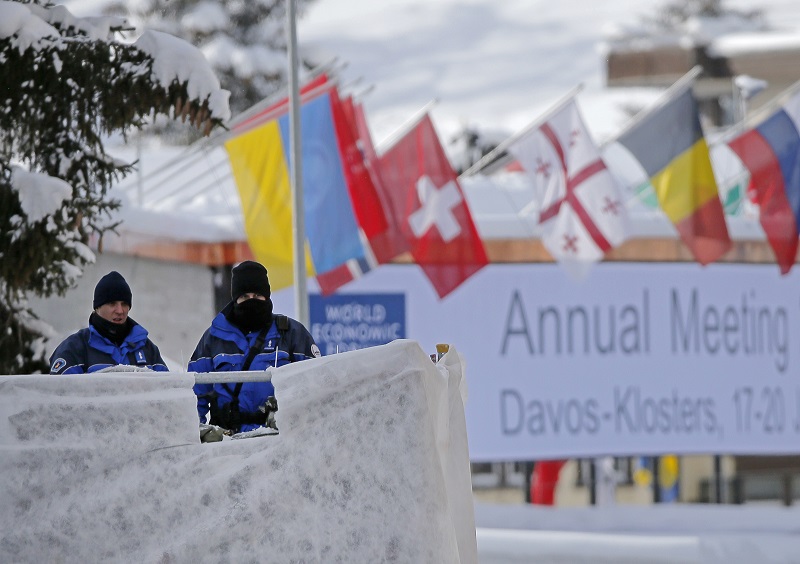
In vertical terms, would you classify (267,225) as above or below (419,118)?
below

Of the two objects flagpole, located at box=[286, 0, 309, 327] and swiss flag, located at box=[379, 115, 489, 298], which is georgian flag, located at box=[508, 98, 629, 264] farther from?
flagpole, located at box=[286, 0, 309, 327]

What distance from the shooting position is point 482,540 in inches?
415

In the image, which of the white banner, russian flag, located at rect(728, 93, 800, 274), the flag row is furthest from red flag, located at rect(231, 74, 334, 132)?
russian flag, located at rect(728, 93, 800, 274)

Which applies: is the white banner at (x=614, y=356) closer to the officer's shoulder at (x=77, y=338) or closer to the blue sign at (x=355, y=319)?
the blue sign at (x=355, y=319)

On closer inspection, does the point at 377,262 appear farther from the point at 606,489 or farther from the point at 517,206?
the point at 606,489

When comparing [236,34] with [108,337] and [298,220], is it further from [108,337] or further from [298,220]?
[108,337]

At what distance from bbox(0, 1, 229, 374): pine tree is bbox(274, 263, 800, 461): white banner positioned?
9.33 metres

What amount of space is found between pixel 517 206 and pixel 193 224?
5308 millimetres

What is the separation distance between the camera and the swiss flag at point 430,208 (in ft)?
61.7

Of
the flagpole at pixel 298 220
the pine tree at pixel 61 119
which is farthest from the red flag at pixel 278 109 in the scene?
the pine tree at pixel 61 119

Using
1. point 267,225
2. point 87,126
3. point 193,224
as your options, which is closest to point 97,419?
point 87,126

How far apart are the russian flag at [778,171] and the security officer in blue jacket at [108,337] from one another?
1394cm

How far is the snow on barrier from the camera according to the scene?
14.7ft

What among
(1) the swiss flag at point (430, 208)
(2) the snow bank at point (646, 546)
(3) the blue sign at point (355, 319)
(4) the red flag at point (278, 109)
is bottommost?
(2) the snow bank at point (646, 546)
